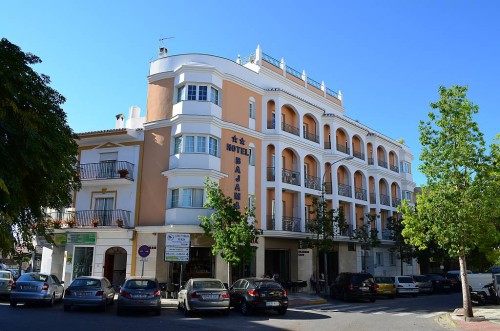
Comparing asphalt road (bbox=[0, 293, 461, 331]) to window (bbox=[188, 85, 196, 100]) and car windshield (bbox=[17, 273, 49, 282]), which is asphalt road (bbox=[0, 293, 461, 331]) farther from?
window (bbox=[188, 85, 196, 100])

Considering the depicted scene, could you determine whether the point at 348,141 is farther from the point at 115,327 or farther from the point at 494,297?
the point at 115,327

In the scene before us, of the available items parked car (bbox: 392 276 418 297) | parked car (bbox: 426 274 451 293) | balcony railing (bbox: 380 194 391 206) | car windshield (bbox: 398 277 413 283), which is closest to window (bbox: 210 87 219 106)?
parked car (bbox: 392 276 418 297)

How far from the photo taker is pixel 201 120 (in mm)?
27141

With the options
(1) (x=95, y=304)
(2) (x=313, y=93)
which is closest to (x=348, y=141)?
(2) (x=313, y=93)

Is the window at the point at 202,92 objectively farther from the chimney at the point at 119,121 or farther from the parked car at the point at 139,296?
the parked car at the point at 139,296

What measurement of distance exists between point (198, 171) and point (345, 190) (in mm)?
15530

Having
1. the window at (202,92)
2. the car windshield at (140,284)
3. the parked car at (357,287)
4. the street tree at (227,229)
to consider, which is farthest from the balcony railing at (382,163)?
the car windshield at (140,284)

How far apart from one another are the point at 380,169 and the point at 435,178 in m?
24.6

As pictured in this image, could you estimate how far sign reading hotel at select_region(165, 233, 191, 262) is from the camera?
2250cm

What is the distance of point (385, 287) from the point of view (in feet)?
92.9

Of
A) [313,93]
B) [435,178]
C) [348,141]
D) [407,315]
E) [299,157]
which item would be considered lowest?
[407,315]

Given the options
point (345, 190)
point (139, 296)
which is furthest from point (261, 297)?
point (345, 190)

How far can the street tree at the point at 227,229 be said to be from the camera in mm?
23047

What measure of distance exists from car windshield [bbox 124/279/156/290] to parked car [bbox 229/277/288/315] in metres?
3.73
